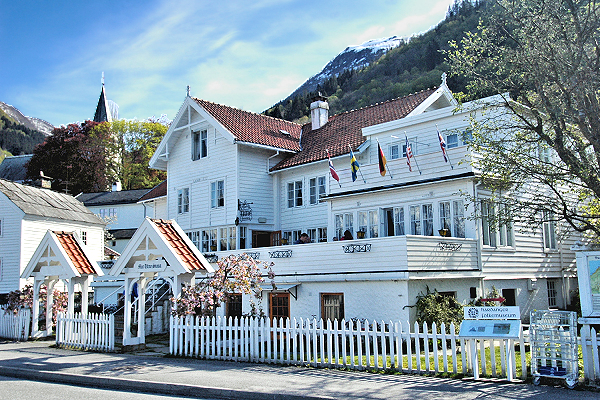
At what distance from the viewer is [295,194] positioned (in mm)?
27766

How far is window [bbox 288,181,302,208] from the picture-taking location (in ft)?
90.6

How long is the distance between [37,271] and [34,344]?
2627 millimetres

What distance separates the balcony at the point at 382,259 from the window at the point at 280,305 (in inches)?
27.5

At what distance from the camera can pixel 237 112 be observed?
30.5m

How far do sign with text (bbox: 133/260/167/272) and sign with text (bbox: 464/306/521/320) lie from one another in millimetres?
8675

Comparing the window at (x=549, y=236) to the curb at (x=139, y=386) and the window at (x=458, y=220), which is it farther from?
the curb at (x=139, y=386)

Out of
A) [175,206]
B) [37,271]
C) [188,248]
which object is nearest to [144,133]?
[175,206]

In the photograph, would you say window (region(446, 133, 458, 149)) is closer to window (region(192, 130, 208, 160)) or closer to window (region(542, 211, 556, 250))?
window (region(542, 211, 556, 250))

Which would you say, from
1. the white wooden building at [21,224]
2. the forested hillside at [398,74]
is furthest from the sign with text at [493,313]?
the forested hillside at [398,74]

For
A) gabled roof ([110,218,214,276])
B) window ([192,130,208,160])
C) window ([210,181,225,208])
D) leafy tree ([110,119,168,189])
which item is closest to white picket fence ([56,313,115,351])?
gabled roof ([110,218,214,276])

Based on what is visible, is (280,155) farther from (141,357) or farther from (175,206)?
(141,357)

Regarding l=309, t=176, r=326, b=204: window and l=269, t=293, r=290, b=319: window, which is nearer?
l=269, t=293, r=290, b=319: window

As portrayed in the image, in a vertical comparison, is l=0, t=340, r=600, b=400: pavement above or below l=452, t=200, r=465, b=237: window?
below

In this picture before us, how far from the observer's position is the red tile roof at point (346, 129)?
85.7 feet
